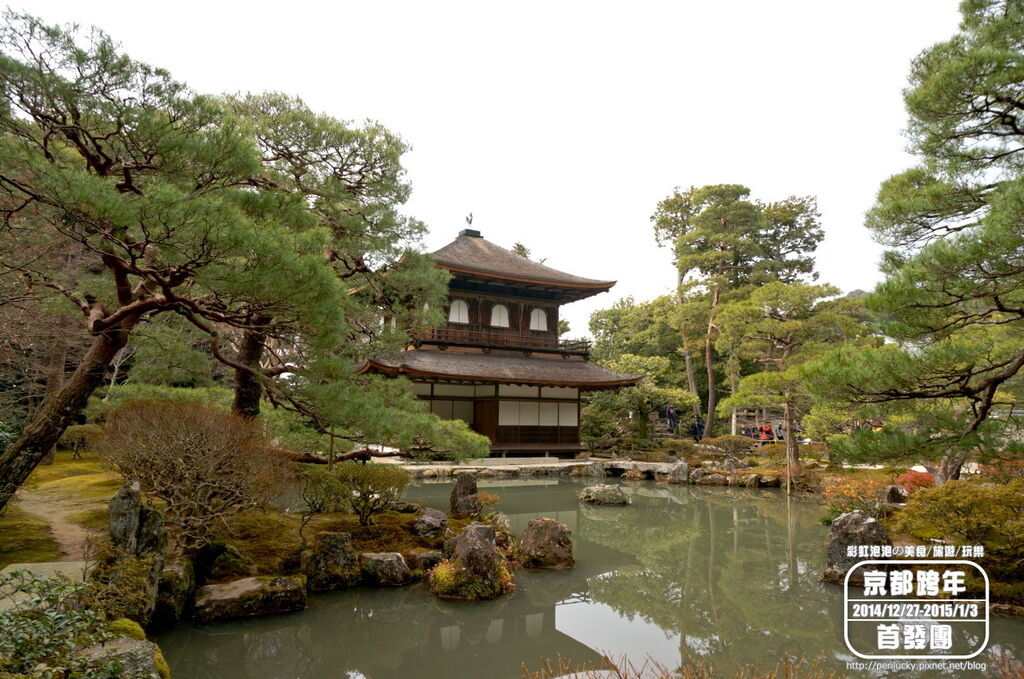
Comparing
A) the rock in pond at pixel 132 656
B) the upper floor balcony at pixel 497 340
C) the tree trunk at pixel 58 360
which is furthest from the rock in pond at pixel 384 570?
the upper floor balcony at pixel 497 340

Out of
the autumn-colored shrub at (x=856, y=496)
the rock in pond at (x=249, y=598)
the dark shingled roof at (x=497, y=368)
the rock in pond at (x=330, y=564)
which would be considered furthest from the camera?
the dark shingled roof at (x=497, y=368)

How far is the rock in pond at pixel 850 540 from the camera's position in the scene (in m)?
7.14

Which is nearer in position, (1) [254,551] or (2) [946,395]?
(2) [946,395]

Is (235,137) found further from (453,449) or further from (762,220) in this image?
(762,220)

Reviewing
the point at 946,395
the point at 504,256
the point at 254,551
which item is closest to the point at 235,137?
the point at 254,551

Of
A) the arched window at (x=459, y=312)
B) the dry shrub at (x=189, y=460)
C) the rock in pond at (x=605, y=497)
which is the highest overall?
the arched window at (x=459, y=312)

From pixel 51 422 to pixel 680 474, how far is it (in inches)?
631

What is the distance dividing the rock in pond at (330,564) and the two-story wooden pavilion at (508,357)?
34.1 feet

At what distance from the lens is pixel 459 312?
66.3 feet

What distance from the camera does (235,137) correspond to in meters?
4.97

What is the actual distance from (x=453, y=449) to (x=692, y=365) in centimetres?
2415

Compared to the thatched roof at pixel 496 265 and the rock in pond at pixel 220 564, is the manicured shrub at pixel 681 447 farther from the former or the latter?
the rock in pond at pixel 220 564

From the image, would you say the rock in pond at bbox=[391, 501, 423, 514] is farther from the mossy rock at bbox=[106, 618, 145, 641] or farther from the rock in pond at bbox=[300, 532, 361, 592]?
the mossy rock at bbox=[106, 618, 145, 641]

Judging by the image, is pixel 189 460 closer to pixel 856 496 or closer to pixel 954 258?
pixel 954 258
